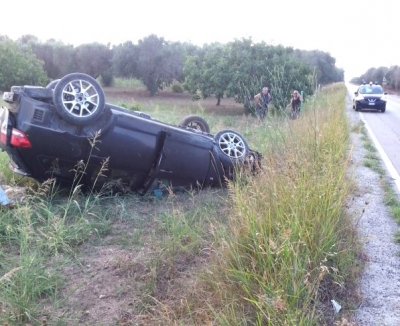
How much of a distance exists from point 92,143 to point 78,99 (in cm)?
62

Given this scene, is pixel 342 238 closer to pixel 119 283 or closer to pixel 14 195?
pixel 119 283

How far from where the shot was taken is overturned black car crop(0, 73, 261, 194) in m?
5.57

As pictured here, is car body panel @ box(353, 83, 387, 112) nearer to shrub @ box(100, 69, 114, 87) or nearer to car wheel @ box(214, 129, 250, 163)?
car wheel @ box(214, 129, 250, 163)

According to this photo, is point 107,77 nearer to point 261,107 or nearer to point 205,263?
point 261,107

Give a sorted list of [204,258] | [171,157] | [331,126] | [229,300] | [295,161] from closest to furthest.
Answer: [229,300], [204,258], [295,161], [171,157], [331,126]

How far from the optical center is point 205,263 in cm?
394

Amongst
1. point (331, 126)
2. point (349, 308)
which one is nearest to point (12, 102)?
point (349, 308)

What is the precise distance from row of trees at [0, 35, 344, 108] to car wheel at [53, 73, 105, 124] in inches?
494

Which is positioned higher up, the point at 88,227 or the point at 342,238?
the point at 342,238

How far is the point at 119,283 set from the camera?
3967 mm

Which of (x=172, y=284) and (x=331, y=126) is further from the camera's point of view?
(x=331, y=126)

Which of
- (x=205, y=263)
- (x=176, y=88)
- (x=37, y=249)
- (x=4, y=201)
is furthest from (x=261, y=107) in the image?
(x=176, y=88)

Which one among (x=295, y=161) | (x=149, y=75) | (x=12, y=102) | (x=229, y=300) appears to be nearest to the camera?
(x=229, y=300)

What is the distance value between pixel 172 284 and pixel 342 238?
1.48m
